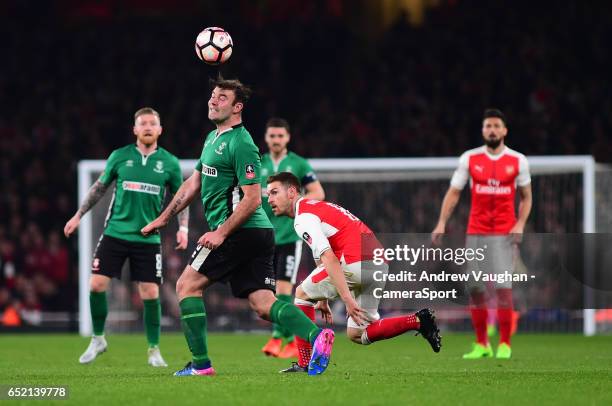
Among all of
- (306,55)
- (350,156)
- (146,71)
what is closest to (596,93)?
(350,156)

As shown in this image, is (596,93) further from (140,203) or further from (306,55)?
(140,203)

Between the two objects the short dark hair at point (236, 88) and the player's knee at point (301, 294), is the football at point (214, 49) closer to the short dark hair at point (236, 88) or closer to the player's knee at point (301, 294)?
the short dark hair at point (236, 88)

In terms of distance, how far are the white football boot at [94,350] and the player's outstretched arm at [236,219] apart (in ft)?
8.77

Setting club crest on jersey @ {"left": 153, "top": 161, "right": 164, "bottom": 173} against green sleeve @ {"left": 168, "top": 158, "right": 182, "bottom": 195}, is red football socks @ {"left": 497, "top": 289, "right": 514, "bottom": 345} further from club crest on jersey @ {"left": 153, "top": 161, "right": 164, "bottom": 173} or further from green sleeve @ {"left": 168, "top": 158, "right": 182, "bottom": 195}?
club crest on jersey @ {"left": 153, "top": 161, "right": 164, "bottom": 173}

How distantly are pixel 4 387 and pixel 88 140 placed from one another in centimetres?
1449

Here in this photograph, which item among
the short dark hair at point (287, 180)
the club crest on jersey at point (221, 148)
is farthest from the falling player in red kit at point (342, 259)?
the club crest on jersey at point (221, 148)

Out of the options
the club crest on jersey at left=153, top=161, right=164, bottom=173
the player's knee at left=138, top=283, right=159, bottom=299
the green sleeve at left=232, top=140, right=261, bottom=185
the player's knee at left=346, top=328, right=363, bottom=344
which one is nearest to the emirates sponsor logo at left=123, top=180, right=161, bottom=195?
the club crest on jersey at left=153, top=161, right=164, bottom=173

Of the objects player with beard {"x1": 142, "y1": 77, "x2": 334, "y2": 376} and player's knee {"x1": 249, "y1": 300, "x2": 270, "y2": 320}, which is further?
player's knee {"x1": 249, "y1": 300, "x2": 270, "y2": 320}

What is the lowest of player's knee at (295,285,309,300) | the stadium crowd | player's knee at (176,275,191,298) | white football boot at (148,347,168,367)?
white football boot at (148,347,168,367)

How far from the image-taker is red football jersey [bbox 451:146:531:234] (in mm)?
10227

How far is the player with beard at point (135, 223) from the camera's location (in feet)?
30.5

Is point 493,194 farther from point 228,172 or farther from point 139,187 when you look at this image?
point 228,172

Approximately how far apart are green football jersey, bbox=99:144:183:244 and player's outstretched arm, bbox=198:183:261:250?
238cm

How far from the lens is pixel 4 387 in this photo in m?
6.77
